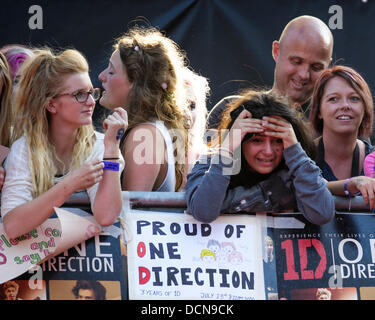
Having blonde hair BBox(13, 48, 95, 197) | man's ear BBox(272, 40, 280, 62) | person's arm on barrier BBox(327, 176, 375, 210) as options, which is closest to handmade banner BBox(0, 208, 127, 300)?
blonde hair BBox(13, 48, 95, 197)

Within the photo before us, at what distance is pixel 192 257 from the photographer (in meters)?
2.74

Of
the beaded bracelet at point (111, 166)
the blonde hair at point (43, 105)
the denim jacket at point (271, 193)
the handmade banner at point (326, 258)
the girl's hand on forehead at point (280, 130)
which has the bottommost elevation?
the handmade banner at point (326, 258)

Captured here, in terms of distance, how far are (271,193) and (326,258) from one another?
382 mm

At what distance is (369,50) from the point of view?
4.55m

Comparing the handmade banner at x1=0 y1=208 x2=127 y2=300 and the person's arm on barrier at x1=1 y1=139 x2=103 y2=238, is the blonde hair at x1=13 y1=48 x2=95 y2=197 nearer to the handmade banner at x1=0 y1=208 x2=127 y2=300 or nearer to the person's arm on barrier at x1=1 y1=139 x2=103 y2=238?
the person's arm on barrier at x1=1 y1=139 x2=103 y2=238

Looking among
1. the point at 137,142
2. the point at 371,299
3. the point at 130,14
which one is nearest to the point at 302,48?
the point at 130,14

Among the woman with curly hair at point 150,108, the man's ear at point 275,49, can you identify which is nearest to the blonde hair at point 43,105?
the woman with curly hair at point 150,108

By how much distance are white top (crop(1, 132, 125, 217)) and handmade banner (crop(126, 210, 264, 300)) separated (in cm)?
31

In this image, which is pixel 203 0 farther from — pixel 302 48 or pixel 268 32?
pixel 302 48

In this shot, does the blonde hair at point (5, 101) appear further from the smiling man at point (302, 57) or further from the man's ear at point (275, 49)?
the man's ear at point (275, 49)

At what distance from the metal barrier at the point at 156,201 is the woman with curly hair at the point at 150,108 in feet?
0.75

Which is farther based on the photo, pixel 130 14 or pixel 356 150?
pixel 130 14

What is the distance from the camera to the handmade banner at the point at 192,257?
273 cm
